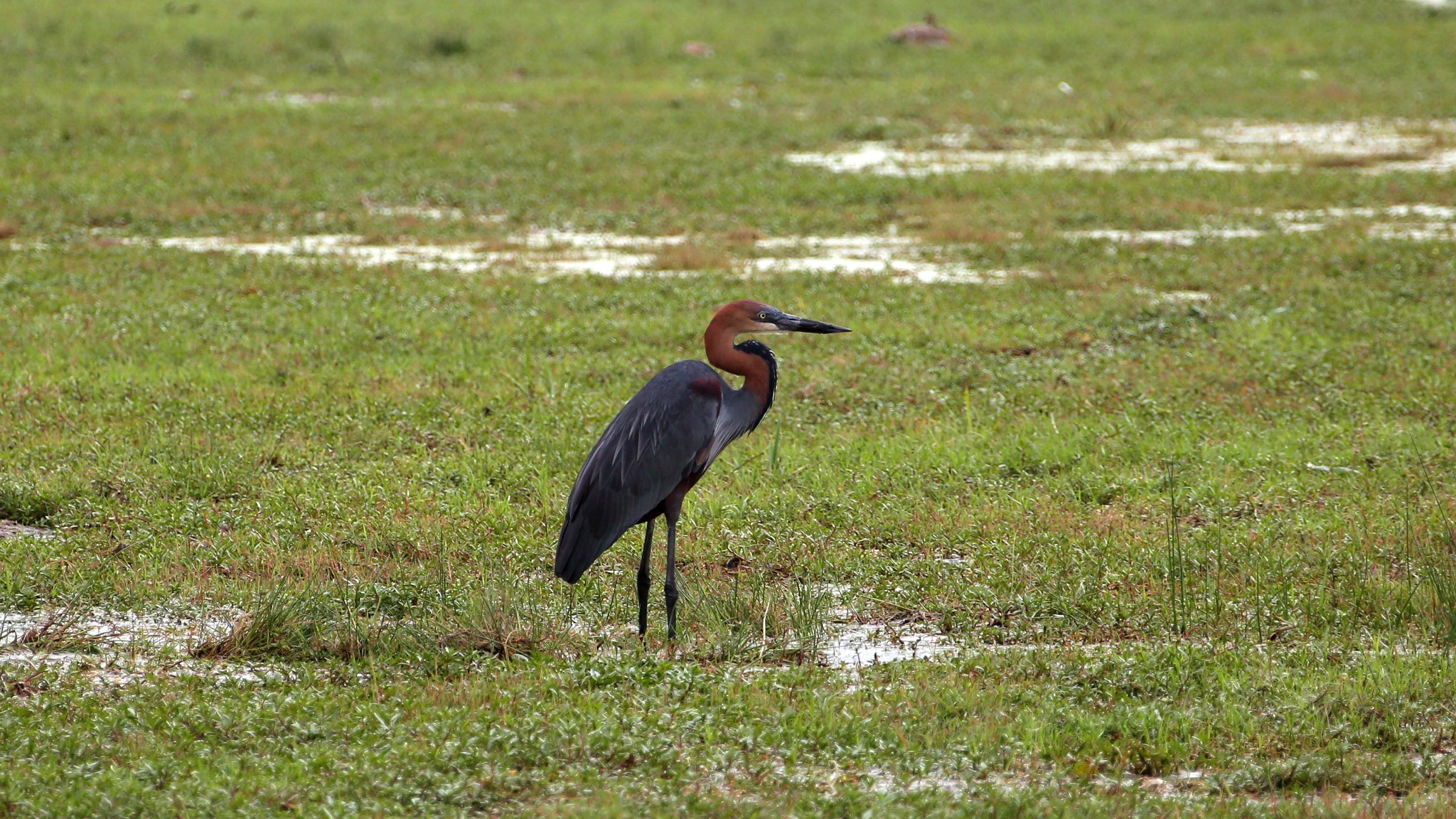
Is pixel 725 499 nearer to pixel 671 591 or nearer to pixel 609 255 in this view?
pixel 671 591

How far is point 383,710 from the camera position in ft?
16.9

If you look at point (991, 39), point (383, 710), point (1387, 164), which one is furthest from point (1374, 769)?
point (991, 39)

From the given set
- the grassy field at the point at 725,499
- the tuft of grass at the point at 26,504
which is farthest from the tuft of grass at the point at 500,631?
the tuft of grass at the point at 26,504

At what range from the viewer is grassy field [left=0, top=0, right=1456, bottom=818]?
4887mm

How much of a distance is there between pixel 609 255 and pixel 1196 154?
34.1 ft

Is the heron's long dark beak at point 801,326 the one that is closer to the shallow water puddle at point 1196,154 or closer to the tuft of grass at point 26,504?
the tuft of grass at point 26,504

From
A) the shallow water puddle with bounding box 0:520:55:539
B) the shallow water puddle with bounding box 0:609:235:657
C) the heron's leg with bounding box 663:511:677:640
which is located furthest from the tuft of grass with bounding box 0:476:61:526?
the heron's leg with bounding box 663:511:677:640

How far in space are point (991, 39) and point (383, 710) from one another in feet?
103

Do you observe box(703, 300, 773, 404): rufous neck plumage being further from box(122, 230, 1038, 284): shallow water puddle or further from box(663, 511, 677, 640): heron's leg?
box(122, 230, 1038, 284): shallow water puddle

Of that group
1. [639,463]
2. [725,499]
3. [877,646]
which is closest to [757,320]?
[639,463]

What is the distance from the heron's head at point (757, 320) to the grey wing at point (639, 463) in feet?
0.78

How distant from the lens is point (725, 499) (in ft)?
27.6

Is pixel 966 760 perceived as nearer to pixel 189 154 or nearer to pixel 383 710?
pixel 383 710

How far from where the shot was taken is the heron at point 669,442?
6.15 meters
